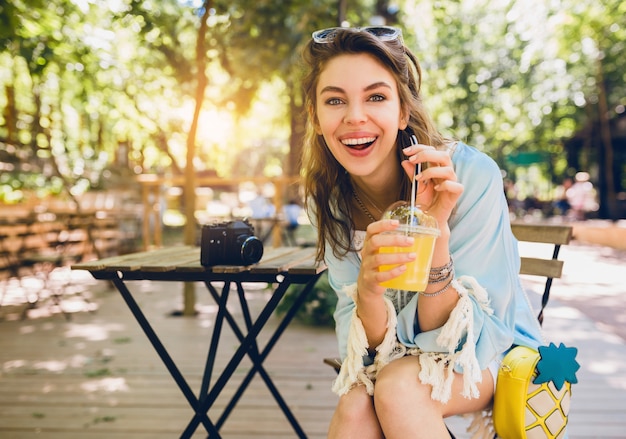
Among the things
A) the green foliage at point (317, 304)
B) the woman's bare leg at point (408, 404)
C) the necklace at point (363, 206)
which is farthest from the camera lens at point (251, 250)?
the green foliage at point (317, 304)

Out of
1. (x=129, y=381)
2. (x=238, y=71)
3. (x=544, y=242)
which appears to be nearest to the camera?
(x=544, y=242)

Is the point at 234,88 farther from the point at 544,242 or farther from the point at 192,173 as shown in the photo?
the point at 544,242

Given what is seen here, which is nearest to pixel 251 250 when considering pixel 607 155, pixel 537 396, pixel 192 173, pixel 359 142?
pixel 359 142

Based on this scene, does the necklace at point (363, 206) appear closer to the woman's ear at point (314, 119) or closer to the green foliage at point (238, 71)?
the woman's ear at point (314, 119)

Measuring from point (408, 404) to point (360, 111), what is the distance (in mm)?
789

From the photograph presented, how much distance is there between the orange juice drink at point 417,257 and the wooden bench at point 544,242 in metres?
0.88

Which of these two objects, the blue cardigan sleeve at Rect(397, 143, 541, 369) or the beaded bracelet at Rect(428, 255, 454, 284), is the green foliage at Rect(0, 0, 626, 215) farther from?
the beaded bracelet at Rect(428, 255, 454, 284)

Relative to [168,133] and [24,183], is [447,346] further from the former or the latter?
[168,133]

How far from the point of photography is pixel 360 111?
151 centimetres

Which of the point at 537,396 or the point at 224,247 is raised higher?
the point at 224,247

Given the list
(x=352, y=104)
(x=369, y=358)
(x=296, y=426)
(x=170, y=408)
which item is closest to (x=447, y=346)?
(x=369, y=358)

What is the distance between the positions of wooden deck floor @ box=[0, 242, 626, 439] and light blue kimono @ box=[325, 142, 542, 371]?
1408 millimetres

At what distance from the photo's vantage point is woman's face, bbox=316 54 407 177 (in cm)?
152

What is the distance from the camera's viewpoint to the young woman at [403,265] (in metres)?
1.35
